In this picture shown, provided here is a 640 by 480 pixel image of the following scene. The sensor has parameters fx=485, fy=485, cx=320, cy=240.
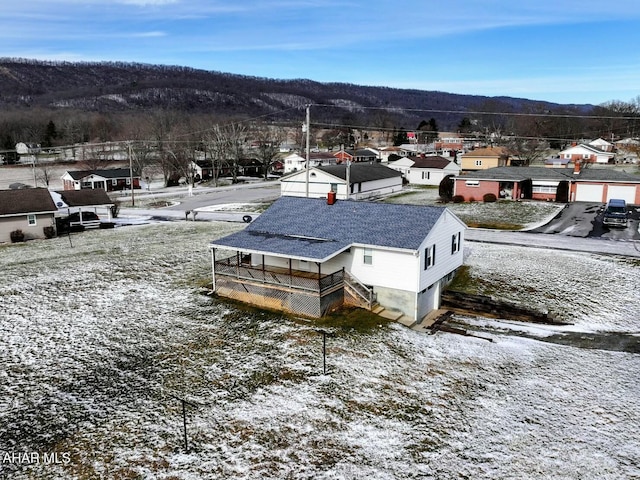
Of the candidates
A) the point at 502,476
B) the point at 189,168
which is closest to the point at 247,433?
the point at 502,476

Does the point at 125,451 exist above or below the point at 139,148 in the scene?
below

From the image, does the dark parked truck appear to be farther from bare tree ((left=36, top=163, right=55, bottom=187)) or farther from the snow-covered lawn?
bare tree ((left=36, top=163, right=55, bottom=187))

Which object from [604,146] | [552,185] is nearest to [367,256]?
[552,185]

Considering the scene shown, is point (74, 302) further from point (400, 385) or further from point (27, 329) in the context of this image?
point (400, 385)

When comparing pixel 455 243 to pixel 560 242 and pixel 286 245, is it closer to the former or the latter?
pixel 286 245

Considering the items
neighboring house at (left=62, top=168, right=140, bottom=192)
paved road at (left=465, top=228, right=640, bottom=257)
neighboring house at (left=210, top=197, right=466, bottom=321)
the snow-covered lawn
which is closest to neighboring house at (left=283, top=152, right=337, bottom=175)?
neighboring house at (left=62, top=168, right=140, bottom=192)

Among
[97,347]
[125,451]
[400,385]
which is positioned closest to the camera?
[125,451]

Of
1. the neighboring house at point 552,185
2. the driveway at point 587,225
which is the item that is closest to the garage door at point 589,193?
the neighboring house at point 552,185
